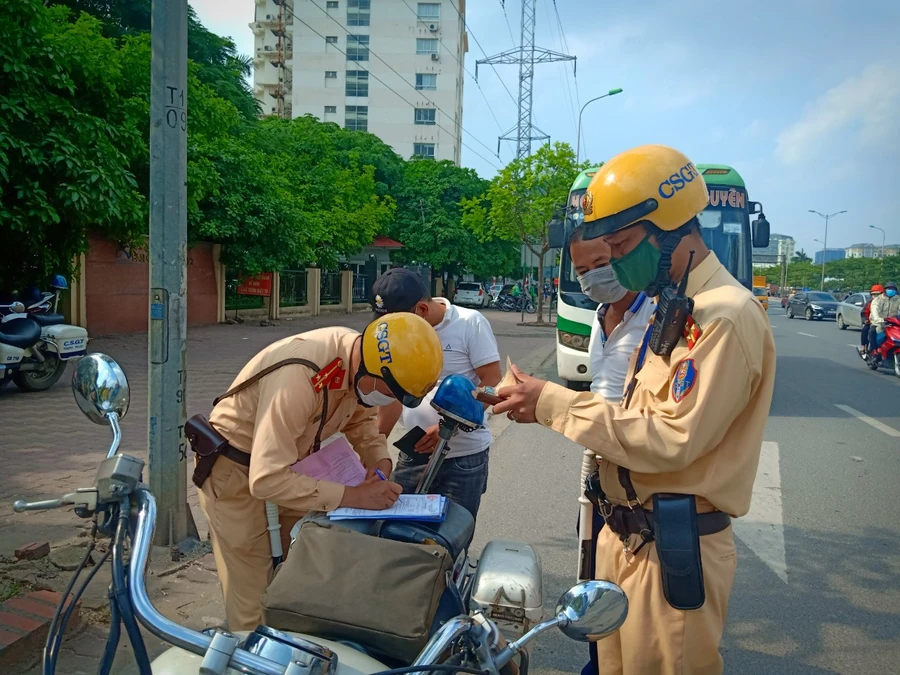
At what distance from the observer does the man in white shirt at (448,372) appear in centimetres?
311

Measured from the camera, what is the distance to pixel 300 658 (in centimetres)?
130

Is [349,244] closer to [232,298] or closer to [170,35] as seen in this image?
[232,298]

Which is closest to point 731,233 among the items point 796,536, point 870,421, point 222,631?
point 870,421

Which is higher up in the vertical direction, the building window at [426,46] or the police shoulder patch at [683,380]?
the building window at [426,46]

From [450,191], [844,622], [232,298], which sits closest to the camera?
[844,622]

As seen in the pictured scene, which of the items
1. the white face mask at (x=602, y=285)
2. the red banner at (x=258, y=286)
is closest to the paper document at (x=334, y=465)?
the white face mask at (x=602, y=285)

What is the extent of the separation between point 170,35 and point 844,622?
467 centimetres

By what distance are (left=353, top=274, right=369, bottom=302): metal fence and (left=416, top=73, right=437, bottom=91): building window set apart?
33.8 meters

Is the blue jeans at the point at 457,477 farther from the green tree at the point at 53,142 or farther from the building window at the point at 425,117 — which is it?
the building window at the point at 425,117

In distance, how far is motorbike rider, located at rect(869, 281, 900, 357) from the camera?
13.7 metres

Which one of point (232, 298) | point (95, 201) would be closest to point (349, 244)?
point (232, 298)

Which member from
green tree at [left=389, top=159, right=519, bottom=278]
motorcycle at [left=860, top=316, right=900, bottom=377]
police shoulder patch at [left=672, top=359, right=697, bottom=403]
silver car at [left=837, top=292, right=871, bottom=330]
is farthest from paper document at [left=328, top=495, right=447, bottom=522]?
green tree at [left=389, top=159, right=519, bottom=278]

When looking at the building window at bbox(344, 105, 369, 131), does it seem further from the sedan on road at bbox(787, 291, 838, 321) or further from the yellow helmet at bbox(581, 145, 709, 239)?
the yellow helmet at bbox(581, 145, 709, 239)

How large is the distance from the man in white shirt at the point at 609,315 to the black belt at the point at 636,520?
1.04 meters
